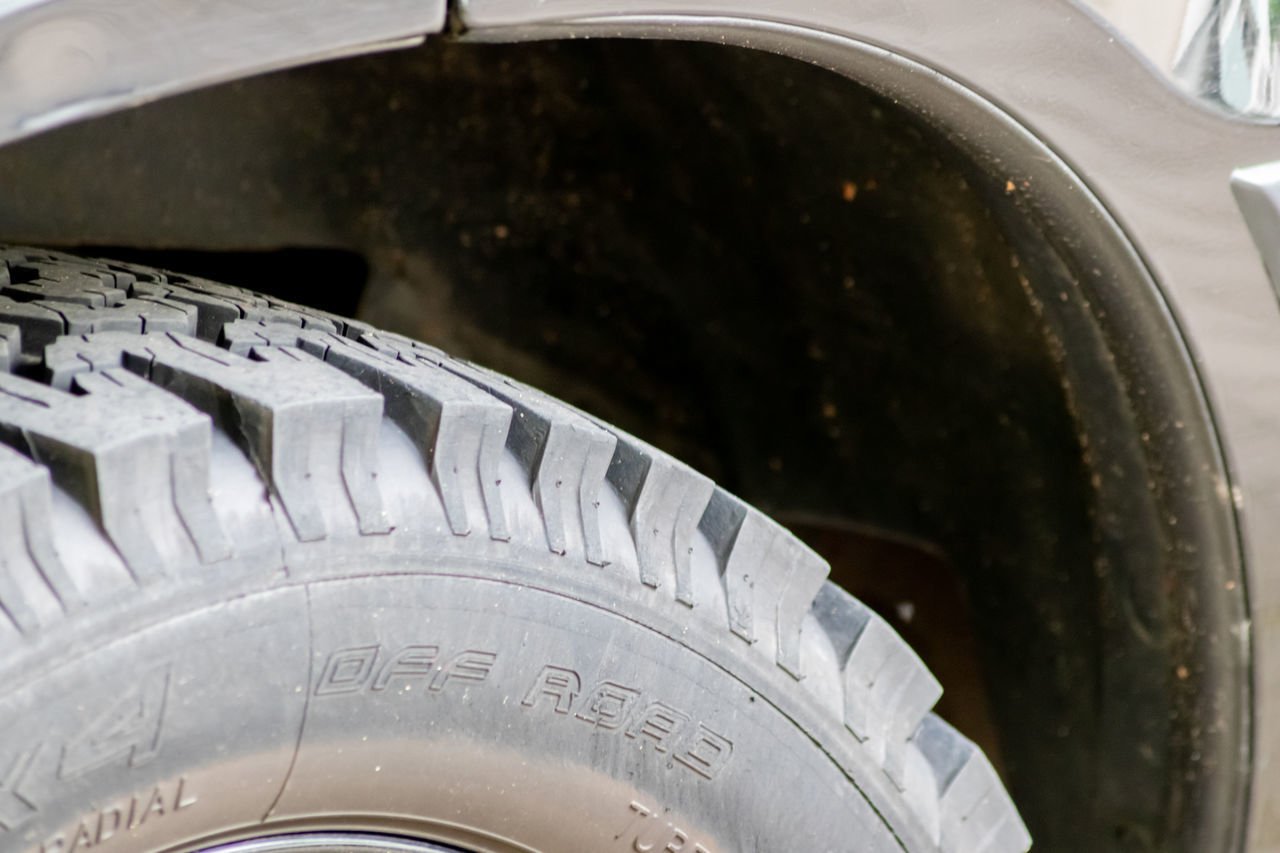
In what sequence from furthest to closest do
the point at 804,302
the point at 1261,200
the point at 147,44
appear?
the point at 804,302, the point at 1261,200, the point at 147,44

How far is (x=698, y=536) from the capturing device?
743 mm

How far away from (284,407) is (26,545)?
131 millimetres

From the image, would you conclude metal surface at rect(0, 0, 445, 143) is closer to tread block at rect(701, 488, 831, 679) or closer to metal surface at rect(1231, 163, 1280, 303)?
tread block at rect(701, 488, 831, 679)

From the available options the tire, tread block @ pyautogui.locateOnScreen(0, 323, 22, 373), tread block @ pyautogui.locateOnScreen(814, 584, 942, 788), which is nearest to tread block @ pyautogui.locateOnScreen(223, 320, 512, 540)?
the tire

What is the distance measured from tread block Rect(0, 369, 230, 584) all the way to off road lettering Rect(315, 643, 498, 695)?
9cm

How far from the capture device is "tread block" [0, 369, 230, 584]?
52cm

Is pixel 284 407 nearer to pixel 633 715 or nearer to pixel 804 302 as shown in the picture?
pixel 633 715

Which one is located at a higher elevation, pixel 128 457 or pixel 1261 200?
pixel 1261 200

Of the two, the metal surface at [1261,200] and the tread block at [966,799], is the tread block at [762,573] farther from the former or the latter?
the metal surface at [1261,200]

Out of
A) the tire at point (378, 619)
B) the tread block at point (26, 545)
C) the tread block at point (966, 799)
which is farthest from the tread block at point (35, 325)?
the tread block at point (966, 799)

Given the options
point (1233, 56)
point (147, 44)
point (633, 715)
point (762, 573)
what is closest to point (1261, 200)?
point (1233, 56)

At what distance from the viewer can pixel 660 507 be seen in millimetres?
715

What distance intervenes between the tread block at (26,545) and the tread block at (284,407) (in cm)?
10

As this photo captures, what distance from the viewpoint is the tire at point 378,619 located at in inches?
20.8
